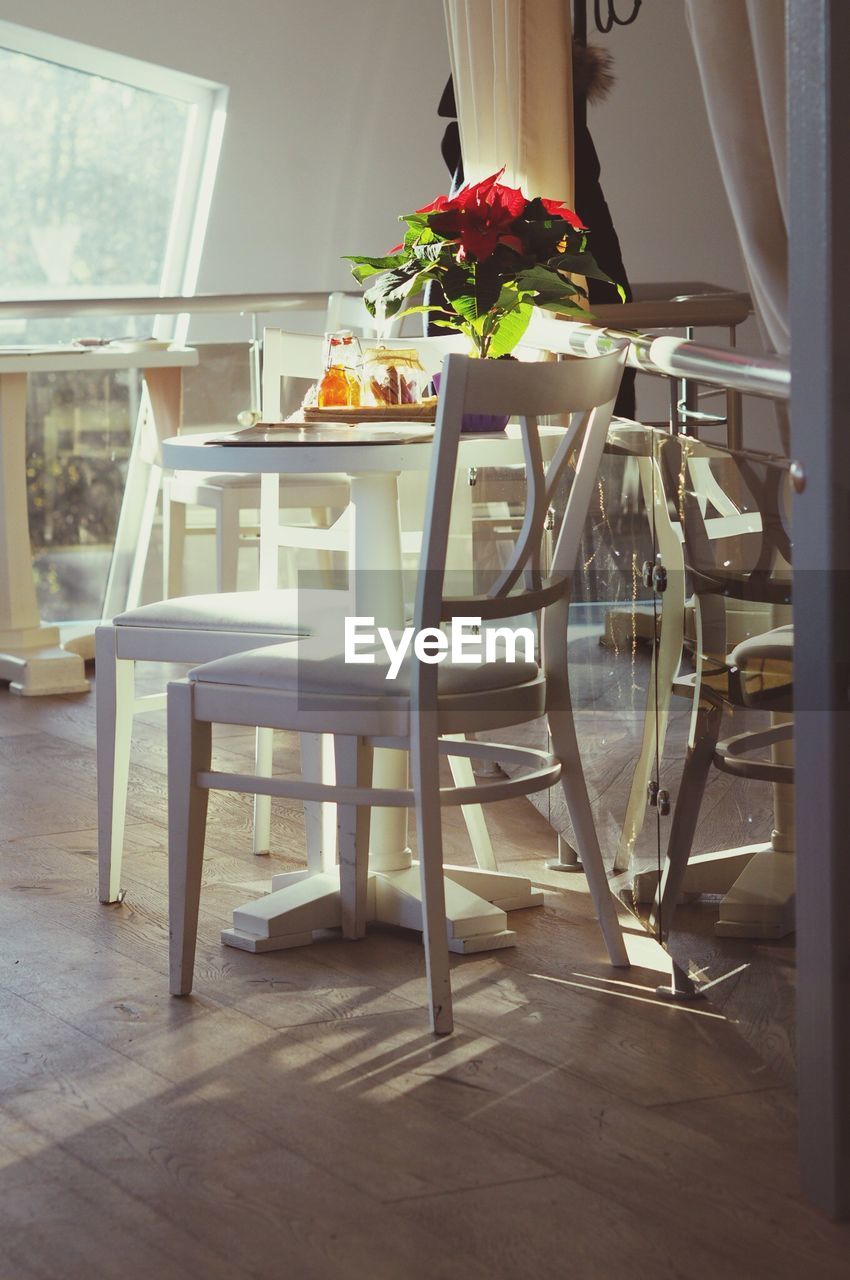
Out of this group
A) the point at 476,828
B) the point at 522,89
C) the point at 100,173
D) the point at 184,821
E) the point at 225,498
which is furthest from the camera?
the point at 100,173

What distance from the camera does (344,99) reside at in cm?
635

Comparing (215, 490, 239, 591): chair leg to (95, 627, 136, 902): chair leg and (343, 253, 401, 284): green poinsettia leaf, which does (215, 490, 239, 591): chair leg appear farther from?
(343, 253, 401, 284): green poinsettia leaf

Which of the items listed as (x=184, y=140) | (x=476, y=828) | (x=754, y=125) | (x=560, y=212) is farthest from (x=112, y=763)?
(x=184, y=140)

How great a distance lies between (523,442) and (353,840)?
697 millimetres

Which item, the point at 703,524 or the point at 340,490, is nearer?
the point at 703,524

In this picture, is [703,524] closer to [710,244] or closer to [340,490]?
[340,490]

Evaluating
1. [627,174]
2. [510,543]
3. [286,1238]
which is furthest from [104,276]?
[286,1238]

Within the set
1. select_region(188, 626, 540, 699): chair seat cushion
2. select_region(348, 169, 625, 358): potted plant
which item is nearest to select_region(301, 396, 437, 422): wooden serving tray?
Answer: select_region(348, 169, 625, 358): potted plant

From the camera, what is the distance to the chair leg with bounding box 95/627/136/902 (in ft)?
8.32

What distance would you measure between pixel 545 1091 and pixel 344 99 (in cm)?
528

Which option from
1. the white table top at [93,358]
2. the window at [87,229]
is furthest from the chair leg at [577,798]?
the window at [87,229]

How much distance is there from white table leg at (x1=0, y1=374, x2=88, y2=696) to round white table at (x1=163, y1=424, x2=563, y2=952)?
205 centimetres

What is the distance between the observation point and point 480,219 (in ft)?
7.74

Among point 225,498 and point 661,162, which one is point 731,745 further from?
point 661,162
